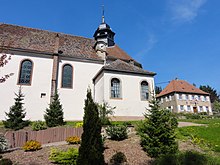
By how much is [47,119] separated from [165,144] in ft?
37.5

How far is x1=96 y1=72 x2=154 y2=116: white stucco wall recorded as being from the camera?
17703 mm

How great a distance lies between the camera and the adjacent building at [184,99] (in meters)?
41.3

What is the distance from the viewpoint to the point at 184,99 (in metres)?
41.7

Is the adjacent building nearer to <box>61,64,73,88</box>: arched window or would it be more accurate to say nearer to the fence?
<box>61,64,73,88</box>: arched window

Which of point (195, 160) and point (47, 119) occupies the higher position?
point (47, 119)

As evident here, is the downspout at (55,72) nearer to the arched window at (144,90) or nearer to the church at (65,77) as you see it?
the church at (65,77)

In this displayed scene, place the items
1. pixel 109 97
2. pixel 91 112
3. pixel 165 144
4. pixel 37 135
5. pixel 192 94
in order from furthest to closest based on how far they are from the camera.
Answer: pixel 192 94 < pixel 109 97 < pixel 37 135 < pixel 165 144 < pixel 91 112

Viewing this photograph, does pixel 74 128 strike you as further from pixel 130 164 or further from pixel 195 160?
pixel 195 160

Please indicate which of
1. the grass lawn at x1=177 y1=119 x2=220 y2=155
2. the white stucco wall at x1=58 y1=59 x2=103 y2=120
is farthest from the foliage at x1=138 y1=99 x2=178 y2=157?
the white stucco wall at x1=58 y1=59 x2=103 y2=120

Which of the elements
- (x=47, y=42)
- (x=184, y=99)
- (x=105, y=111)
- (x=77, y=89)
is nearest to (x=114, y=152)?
(x=105, y=111)

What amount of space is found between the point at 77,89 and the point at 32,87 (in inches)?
200

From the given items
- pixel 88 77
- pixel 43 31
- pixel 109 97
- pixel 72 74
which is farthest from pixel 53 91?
pixel 43 31

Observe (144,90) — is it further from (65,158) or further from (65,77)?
(65,158)

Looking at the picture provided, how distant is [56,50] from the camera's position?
826 inches
